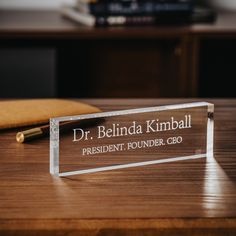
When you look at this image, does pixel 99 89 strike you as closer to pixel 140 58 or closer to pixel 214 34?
pixel 140 58

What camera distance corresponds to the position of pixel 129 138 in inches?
32.2

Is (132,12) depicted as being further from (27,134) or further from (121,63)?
(27,134)

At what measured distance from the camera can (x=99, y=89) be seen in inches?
85.2

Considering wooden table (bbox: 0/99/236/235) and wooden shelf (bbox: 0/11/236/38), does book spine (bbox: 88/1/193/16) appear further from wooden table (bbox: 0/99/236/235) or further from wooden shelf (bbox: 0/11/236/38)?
wooden table (bbox: 0/99/236/235)

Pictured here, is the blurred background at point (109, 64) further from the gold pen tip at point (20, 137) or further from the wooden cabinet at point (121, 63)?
the gold pen tip at point (20, 137)

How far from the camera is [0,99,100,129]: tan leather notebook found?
96cm

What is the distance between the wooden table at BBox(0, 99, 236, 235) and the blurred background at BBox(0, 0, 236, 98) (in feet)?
3.67

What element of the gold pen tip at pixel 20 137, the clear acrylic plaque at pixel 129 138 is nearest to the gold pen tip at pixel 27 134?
the gold pen tip at pixel 20 137

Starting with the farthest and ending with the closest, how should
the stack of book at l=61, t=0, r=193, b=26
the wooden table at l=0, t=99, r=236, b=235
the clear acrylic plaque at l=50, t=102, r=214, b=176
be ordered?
the stack of book at l=61, t=0, r=193, b=26 → the clear acrylic plaque at l=50, t=102, r=214, b=176 → the wooden table at l=0, t=99, r=236, b=235

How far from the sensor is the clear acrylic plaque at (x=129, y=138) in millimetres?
773

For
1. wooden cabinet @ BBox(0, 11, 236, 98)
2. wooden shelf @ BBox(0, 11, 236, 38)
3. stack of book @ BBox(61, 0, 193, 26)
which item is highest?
stack of book @ BBox(61, 0, 193, 26)

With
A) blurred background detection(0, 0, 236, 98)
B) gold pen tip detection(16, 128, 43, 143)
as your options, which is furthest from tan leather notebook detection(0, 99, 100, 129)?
blurred background detection(0, 0, 236, 98)

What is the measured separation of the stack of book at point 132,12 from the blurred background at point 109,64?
2 centimetres

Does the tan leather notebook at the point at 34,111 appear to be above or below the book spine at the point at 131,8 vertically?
below
